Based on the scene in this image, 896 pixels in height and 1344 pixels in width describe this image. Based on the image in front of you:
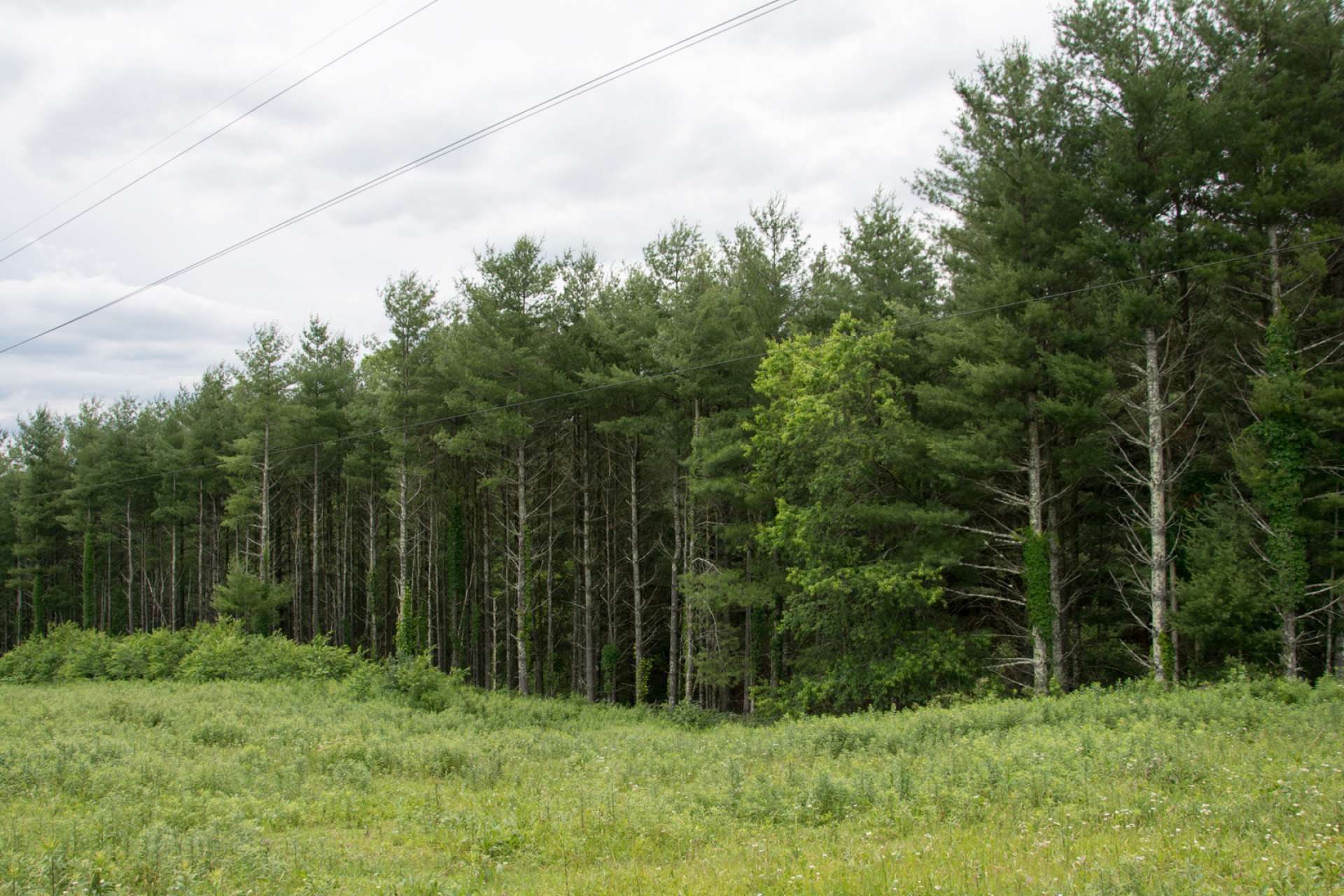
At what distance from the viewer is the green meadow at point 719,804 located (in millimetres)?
6035

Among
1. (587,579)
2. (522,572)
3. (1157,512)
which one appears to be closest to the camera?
(1157,512)

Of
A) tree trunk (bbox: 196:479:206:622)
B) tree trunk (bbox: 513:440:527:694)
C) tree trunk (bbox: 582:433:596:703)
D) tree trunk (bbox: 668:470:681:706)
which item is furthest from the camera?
tree trunk (bbox: 196:479:206:622)

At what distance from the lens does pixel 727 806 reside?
349 inches

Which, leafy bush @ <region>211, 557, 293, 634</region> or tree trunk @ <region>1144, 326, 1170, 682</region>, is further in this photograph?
leafy bush @ <region>211, 557, 293, 634</region>

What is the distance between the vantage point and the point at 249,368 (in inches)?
1591

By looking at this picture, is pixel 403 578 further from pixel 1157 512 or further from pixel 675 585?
pixel 1157 512

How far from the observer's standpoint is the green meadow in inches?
238

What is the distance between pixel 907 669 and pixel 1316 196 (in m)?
13.0

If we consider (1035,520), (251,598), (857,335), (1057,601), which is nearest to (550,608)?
(251,598)

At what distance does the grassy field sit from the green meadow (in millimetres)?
37

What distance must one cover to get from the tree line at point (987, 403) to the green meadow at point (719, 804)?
491cm

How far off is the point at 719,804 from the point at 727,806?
4.0 inches

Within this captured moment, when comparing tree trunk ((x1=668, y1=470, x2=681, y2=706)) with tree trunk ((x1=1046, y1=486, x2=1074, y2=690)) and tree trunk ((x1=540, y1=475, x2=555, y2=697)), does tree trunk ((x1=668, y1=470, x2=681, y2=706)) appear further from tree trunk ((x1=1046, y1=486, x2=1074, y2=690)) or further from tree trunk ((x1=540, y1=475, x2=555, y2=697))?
tree trunk ((x1=1046, y1=486, x2=1074, y2=690))

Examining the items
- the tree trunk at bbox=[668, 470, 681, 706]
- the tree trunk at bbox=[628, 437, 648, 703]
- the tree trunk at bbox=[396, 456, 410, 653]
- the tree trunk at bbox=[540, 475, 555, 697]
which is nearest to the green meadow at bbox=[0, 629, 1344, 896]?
the tree trunk at bbox=[668, 470, 681, 706]
